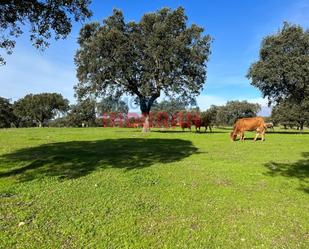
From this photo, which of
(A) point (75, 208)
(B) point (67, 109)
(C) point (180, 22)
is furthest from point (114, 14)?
(B) point (67, 109)

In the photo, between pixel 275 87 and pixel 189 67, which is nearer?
pixel 189 67

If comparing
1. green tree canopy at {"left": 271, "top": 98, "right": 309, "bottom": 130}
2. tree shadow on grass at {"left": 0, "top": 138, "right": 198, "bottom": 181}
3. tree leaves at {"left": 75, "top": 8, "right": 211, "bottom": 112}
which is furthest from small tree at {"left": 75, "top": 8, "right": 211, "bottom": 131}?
green tree canopy at {"left": 271, "top": 98, "right": 309, "bottom": 130}

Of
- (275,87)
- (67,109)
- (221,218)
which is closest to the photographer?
(221,218)

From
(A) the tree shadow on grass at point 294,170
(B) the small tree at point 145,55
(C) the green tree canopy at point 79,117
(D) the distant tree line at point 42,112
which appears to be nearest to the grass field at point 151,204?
(A) the tree shadow on grass at point 294,170

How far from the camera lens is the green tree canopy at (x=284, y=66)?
126 feet

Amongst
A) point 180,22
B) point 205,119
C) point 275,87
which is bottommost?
point 205,119

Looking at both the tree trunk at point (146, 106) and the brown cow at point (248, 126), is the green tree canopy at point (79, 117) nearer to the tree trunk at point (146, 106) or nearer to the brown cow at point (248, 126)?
the tree trunk at point (146, 106)

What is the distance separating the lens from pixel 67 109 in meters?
102

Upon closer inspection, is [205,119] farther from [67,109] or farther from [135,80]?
[67,109]

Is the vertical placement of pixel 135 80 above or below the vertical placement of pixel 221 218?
above

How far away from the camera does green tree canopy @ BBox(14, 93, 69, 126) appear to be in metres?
92.7

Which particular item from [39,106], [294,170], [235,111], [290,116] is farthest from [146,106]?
[235,111]

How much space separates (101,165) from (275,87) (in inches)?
1364

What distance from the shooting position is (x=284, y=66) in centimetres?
3903
